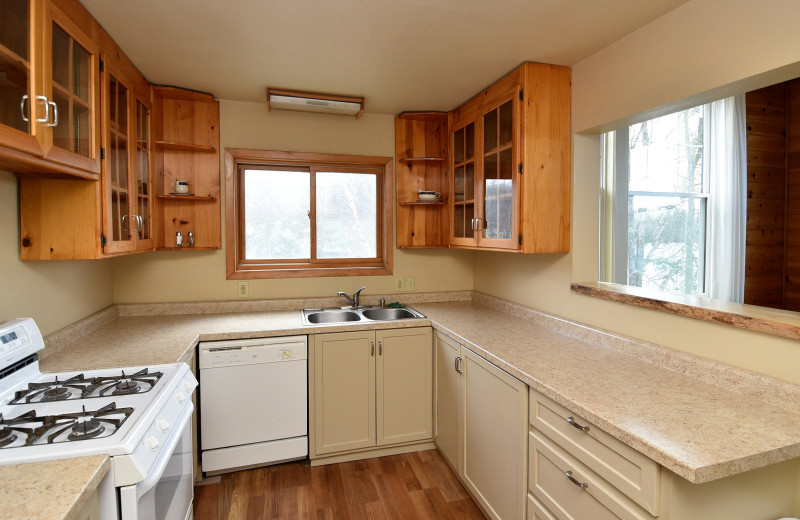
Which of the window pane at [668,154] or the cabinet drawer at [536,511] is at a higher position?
the window pane at [668,154]

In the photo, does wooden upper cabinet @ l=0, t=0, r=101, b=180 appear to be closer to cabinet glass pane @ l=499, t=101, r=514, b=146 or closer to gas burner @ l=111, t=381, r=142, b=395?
gas burner @ l=111, t=381, r=142, b=395

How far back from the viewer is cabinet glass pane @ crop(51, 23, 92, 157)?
1.38 metres

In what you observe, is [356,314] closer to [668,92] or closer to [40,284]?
[40,284]

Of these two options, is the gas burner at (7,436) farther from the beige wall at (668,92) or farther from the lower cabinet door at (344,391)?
the beige wall at (668,92)

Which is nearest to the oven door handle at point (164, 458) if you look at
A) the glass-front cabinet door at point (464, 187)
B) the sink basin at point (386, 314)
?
the sink basin at point (386, 314)

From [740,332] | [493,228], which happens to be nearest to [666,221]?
[493,228]

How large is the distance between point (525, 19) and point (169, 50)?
173 centimetres

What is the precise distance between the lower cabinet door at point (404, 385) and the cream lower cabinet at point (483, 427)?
0.31 feet

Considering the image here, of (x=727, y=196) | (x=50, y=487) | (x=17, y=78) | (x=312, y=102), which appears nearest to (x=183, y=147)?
(x=312, y=102)

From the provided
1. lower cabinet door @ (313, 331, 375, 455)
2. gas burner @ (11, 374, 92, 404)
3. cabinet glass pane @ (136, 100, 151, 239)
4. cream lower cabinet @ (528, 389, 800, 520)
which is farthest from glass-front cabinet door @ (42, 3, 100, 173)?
cream lower cabinet @ (528, 389, 800, 520)

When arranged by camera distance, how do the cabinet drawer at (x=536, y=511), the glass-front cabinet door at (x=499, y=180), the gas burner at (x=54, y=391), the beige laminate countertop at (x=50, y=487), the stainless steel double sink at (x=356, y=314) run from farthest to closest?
the stainless steel double sink at (x=356, y=314)
the glass-front cabinet door at (x=499, y=180)
the cabinet drawer at (x=536, y=511)
the gas burner at (x=54, y=391)
the beige laminate countertop at (x=50, y=487)

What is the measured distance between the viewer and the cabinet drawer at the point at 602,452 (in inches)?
43.8

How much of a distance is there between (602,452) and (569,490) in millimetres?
259

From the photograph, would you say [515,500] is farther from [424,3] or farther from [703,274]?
[703,274]
